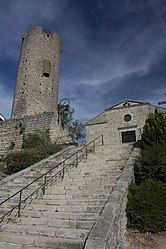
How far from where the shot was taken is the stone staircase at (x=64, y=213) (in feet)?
16.1

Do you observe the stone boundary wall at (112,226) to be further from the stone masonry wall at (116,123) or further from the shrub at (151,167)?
the stone masonry wall at (116,123)

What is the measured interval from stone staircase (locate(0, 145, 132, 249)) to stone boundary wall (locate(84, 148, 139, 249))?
335 mm

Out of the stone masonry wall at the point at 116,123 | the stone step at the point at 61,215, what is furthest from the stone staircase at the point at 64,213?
the stone masonry wall at the point at 116,123

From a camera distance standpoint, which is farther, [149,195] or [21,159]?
[21,159]

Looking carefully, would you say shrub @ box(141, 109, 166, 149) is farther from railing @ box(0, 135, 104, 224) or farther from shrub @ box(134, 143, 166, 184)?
railing @ box(0, 135, 104, 224)

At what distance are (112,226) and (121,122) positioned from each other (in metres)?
20.0

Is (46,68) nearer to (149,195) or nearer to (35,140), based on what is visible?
(35,140)

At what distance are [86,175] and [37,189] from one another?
225cm

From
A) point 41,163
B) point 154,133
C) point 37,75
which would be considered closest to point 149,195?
point 154,133

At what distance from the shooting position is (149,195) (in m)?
7.11

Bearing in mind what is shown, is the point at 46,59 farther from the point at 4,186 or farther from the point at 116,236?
the point at 116,236

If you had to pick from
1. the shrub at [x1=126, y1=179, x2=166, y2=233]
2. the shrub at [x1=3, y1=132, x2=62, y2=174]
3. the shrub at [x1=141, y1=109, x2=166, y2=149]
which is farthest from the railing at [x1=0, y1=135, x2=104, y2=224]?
the shrub at [x1=141, y1=109, x2=166, y2=149]

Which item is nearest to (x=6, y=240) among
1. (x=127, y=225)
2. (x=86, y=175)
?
(x=127, y=225)

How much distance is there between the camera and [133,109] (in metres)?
24.7
